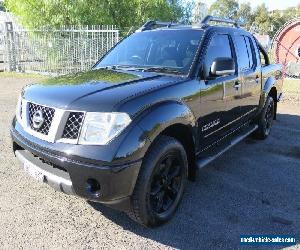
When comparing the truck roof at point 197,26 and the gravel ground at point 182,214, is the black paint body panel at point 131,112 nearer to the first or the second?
the truck roof at point 197,26

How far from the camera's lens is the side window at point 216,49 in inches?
170

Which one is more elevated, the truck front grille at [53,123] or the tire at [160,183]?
the truck front grille at [53,123]

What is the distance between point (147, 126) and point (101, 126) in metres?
0.40

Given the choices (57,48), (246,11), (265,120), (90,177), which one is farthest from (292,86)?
(246,11)

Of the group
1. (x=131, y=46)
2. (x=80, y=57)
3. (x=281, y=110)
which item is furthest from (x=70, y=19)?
(x=131, y=46)

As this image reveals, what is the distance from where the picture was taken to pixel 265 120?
6738 millimetres

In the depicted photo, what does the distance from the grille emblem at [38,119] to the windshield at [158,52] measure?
4.68 feet

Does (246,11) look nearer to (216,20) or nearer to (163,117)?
(216,20)

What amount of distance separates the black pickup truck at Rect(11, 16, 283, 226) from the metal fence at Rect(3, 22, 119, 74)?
10.00 m

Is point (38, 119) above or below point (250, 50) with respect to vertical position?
below

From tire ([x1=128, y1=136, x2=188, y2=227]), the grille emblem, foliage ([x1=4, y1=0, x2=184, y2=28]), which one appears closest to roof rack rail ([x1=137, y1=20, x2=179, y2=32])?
tire ([x1=128, y1=136, x2=188, y2=227])

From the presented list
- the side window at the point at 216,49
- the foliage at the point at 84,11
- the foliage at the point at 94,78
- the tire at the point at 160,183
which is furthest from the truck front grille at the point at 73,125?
the foliage at the point at 84,11

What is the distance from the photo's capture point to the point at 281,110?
9.66m

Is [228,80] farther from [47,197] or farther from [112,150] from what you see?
[47,197]
